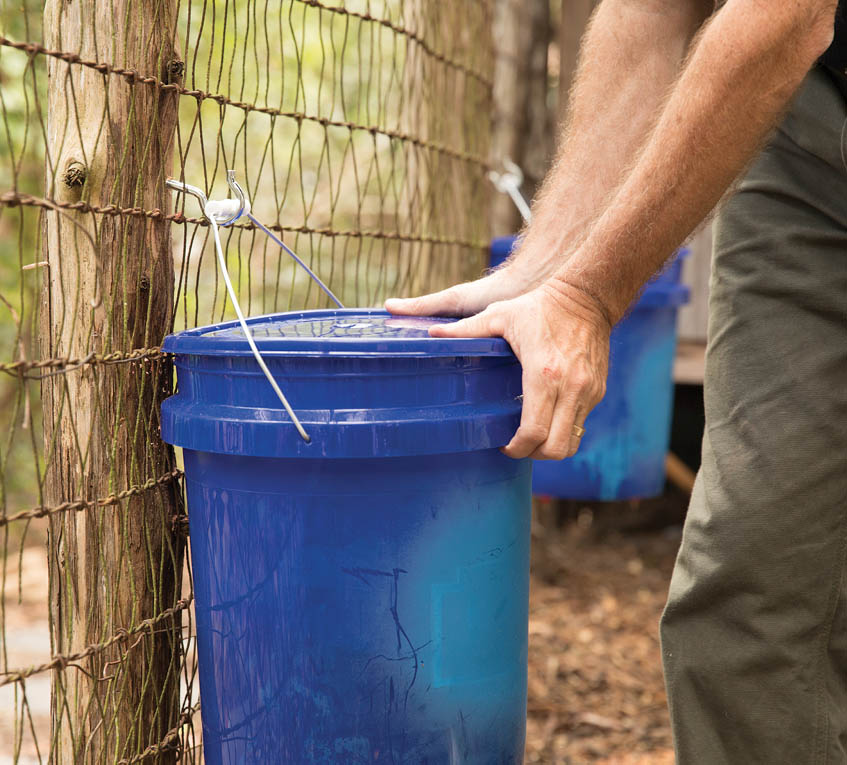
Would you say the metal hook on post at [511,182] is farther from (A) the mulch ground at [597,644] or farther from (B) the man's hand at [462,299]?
(A) the mulch ground at [597,644]

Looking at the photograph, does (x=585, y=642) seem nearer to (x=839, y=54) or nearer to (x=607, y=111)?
(x=607, y=111)

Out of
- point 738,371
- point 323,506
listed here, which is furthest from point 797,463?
point 323,506

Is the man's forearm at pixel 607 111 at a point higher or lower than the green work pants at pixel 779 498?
higher

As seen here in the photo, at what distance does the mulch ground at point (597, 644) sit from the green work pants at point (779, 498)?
1.04 metres

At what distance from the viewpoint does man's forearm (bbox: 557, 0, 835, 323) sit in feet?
4.15

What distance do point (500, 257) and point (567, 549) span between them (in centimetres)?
154

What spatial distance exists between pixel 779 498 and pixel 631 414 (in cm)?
143

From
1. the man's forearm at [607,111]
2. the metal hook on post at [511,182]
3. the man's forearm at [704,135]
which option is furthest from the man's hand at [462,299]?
the metal hook on post at [511,182]

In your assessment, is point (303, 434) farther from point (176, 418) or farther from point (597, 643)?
point (597, 643)

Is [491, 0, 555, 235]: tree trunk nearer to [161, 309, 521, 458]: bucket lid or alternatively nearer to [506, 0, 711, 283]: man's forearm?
[506, 0, 711, 283]: man's forearm

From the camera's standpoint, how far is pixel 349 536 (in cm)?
121

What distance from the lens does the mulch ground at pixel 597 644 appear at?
269 cm

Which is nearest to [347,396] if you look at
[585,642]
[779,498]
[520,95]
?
[779,498]

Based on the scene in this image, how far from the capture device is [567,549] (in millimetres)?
4137
